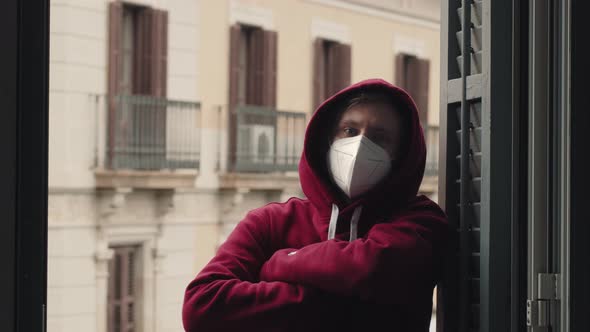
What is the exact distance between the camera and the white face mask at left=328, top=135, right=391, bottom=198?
1.25 meters

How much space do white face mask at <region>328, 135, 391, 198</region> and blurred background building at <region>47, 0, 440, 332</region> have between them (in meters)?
4.40

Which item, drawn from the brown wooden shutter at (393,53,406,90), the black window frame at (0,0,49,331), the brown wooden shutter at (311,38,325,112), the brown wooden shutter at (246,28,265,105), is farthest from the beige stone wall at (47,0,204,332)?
the black window frame at (0,0,49,331)

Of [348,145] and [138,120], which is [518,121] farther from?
[138,120]

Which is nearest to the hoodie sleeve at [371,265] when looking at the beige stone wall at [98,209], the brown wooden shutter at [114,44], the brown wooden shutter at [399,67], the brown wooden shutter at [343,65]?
the beige stone wall at [98,209]

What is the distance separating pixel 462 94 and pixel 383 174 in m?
0.20

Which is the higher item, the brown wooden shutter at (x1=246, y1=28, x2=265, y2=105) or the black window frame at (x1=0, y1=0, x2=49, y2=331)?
the brown wooden shutter at (x1=246, y1=28, x2=265, y2=105)

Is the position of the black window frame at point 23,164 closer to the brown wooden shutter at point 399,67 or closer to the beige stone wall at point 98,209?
the beige stone wall at point 98,209

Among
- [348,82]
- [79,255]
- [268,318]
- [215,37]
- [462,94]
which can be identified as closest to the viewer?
[268,318]

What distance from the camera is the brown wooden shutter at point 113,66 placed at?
573cm

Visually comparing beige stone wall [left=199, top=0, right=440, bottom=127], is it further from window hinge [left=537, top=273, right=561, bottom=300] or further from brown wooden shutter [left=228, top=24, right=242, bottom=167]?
window hinge [left=537, top=273, right=561, bottom=300]

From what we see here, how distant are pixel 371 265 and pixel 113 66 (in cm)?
497

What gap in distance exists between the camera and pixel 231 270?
1.25m

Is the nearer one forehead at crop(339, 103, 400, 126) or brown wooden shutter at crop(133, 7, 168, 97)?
forehead at crop(339, 103, 400, 126)
